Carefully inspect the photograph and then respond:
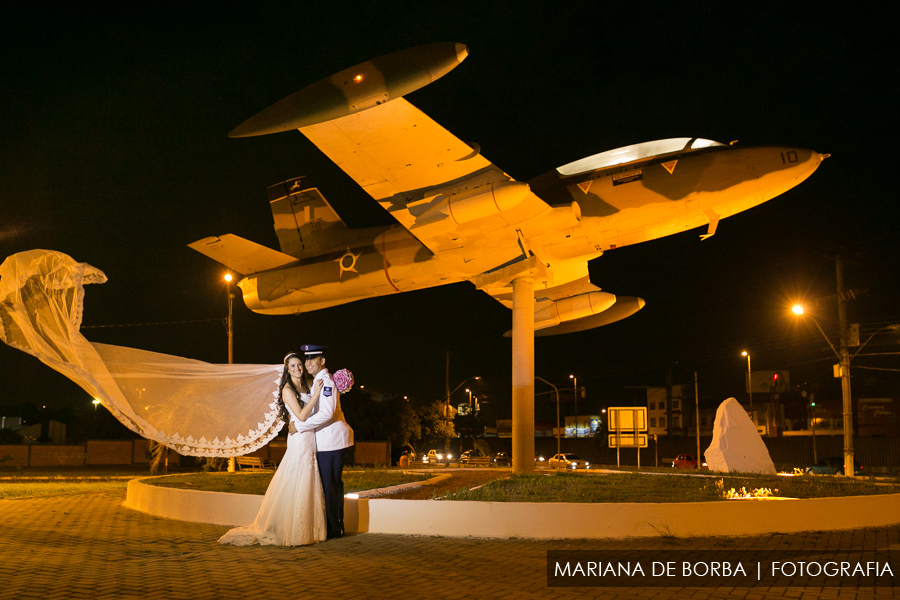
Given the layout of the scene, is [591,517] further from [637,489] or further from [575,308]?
[575,308]

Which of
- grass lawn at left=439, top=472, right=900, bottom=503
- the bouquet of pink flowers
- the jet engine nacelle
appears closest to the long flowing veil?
the bouquet of pink flowers

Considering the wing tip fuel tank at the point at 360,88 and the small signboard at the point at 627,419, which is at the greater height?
the wing tip fuel tank at the point at 360,88

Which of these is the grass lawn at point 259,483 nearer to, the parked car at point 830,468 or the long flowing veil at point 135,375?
the long flowing veil at point 135,375

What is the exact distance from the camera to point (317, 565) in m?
6.85

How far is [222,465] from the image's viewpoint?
97.3ft

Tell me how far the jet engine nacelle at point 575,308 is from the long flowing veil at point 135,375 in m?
12.8

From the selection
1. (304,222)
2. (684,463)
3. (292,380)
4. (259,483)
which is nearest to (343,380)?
(292,380)

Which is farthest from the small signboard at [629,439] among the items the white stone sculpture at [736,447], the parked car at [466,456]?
the parked car at [466,456]

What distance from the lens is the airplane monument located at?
1216 cm

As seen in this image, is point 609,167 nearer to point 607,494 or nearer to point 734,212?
point 734,212

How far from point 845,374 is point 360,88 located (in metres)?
20.4

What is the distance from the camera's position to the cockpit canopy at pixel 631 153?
16047mm

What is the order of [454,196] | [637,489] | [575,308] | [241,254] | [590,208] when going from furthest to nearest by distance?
[575,308] → [241,254] → [590,208] → [454,196] → [637,489]

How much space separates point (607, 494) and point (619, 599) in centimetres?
531
